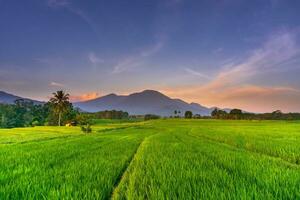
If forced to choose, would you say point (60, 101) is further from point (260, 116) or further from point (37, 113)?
point (260, 116)

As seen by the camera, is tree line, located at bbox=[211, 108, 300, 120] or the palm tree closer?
the palm tree

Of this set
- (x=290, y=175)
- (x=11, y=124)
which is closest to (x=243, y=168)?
(x=290, y=175)

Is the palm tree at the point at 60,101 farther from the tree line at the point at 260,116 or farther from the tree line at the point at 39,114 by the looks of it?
the tree line at the point at 260,116

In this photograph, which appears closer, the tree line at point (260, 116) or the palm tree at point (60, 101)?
the palm tree at point (60, 101)

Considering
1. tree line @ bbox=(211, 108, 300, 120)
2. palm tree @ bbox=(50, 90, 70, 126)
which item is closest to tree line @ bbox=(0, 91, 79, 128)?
palm tree @ bbox=(50, 90, 70, 126)

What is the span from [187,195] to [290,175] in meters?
2.75

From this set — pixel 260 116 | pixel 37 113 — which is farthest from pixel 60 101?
pixel 260 116

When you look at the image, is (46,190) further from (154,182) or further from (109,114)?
(109,114)

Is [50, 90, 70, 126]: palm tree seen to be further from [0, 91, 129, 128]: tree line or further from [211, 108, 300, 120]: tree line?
[211, 108, 300, 120]: tree line

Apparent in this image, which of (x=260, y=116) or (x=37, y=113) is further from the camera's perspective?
(x=260, y=116)

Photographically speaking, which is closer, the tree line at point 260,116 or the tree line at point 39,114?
the tree line at point 39,114

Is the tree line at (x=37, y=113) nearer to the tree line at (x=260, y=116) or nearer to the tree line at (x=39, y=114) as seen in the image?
the tree line at (x=39, y=114)

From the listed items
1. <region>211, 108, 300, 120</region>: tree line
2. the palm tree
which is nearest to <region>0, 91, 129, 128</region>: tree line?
the palm tree

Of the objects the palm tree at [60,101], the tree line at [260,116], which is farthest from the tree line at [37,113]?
the tree line at [260,116]
